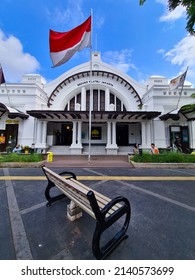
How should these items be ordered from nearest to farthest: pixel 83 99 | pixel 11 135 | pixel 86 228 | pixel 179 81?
1. pixel 86 228
2. pixel 179 81
3. pixel 11 135
4. pixel 83 99

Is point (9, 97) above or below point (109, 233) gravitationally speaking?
above

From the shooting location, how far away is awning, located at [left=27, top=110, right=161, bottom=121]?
13516 millimetres

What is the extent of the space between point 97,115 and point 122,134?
6008 millimetres

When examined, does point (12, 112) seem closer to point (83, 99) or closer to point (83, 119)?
point (83, 119)

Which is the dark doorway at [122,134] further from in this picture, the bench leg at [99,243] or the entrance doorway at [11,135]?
the bench leg at [99,243]

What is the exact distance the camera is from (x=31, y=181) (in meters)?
5.79

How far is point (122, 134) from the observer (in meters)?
19.2

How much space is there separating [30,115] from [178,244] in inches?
631

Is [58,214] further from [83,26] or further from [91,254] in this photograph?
[83,26]

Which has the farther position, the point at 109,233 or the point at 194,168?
the point at 194,168

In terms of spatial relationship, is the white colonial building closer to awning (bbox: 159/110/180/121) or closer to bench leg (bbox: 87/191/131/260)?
awning (bbox: 159/110/180/121)

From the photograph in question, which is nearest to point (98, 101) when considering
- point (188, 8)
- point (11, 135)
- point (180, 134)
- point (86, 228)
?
point (180, 134)

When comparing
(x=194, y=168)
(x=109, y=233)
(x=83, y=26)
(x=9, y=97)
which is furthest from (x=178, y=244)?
(x=9, y=97)

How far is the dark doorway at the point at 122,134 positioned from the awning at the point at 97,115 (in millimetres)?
3772
